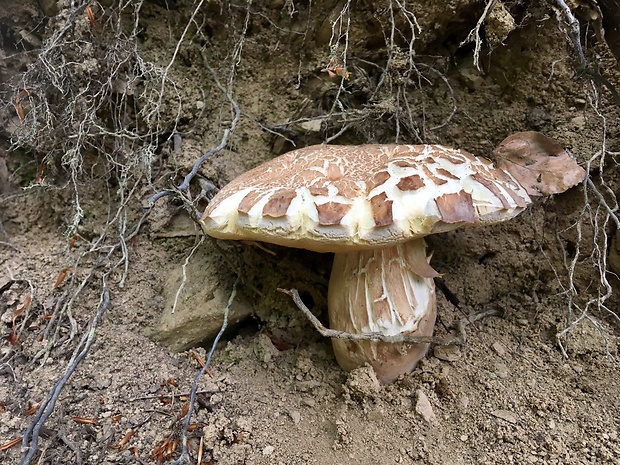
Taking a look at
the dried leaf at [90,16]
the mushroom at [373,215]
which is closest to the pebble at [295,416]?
the mushroom at [373,215]

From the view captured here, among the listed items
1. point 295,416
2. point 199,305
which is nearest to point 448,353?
point 295,416

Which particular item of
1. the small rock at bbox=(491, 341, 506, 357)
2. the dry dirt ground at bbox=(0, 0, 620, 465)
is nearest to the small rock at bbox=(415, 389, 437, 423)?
the dry dirt ground at bbox=(0, 0, 620, 465)

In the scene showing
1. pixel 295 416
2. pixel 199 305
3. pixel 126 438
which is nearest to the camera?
pixel 126 438

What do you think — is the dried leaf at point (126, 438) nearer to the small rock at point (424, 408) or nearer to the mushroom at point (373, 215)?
the mushroom at point (373, 215)

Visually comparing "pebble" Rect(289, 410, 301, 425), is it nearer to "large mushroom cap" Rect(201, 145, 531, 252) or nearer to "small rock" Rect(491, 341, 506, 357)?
"large mushroom cap" Rect(201, 145, 531, 252)

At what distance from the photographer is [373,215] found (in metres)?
1.43

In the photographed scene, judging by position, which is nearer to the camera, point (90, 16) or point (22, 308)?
point (22, 308)

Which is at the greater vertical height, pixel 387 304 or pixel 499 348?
pixel 387 304

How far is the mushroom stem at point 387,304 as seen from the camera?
6.10ft

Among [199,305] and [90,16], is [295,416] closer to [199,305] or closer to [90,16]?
[199,305]

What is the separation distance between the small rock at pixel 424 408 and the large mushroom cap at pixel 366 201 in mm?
763

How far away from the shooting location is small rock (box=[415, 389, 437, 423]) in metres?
1.71

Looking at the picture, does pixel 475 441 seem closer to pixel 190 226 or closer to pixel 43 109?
pixel 190 226

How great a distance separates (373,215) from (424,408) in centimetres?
90
